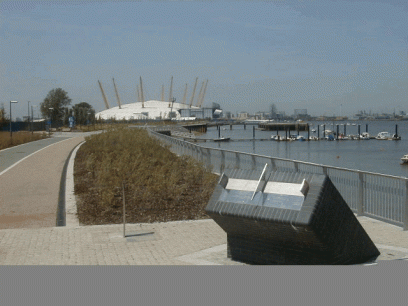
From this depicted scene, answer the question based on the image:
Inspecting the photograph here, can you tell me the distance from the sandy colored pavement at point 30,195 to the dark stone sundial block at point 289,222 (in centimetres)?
490

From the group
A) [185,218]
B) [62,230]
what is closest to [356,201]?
[185,218]

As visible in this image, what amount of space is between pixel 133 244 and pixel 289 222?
11.4 feet

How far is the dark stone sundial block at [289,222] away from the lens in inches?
251

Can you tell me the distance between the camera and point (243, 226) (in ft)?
23.2

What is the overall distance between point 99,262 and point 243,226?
2.19 metres

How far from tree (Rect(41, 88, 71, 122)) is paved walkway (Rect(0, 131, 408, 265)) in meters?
Answer: 106

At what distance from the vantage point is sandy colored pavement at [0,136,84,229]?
36.9ft

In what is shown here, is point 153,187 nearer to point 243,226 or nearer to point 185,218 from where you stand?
point 185,218

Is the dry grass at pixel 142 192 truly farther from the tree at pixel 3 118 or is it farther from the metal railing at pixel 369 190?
the tree at pixel 3 118

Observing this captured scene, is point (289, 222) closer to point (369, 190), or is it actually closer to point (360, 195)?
point (369, 190)

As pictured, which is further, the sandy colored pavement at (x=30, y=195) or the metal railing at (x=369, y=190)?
the sandy colored pavement at (x=30, y=195)

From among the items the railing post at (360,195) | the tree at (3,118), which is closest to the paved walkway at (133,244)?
the railing post at (360,195)

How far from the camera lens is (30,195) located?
572 inches

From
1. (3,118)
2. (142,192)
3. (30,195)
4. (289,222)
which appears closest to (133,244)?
(289,222)
